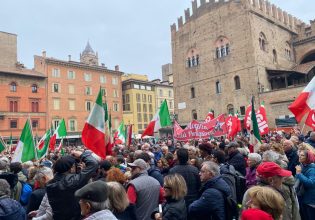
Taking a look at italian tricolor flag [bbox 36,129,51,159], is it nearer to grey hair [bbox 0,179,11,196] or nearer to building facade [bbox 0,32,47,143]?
grey hair [bbox 0,179,11,196]

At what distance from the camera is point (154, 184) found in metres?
4.03

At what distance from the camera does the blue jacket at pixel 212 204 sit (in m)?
3.47

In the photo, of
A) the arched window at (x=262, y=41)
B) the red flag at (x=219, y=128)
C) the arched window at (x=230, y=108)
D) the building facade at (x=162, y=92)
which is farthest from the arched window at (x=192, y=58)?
the red flag at (x=219, y=128)

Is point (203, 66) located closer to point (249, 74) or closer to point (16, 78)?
point (249, 74)

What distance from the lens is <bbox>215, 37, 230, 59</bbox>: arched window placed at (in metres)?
37.2

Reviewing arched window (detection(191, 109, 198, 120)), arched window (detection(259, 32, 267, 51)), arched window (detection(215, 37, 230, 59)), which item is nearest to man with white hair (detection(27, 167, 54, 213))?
arched window (detection(215, 37, 230, 59))

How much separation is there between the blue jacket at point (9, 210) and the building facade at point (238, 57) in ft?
103

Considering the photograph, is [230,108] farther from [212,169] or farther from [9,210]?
[9,210]

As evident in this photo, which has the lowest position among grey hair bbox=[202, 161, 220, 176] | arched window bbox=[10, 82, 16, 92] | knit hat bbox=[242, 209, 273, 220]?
knit hat bbox=[242, 209, 273, 220]

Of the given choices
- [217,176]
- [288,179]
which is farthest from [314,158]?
[217,176]

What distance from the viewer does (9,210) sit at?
3449mm

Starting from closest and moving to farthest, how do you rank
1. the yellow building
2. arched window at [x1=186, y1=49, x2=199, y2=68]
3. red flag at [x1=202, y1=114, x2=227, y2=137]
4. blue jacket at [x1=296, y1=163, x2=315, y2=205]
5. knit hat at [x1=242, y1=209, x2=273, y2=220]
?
knit hat at [x1=242, y1=209, x2=273, y2=220] < blue jacket at [x1=296, y1=163, x2=315, y2=205] < red flag at [x1=202, y1=114, x2=227, y2=137] < arched window at [x1=186, y1=49, x2=199, y2=68] < the yellow building

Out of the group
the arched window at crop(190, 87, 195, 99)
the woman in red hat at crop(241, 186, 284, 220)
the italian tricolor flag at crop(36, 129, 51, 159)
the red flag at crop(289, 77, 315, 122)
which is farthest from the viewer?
the arched window at crop(190, 87, 195, 99)

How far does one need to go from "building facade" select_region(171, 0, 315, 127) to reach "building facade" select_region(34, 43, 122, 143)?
1273cm
